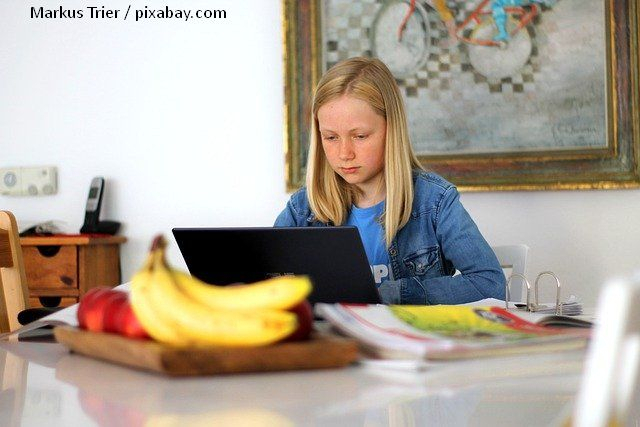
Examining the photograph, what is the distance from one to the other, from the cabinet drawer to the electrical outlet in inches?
15.0

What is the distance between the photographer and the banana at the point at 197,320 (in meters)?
0.82

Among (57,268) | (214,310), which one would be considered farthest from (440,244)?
(57,268)

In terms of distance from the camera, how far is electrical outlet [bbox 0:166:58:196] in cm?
350

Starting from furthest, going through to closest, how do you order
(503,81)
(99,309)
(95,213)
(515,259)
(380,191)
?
(95,213) < (503,81) < (515,259) < (380,191) < (99,309)

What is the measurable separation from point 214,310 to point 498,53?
2.53 m

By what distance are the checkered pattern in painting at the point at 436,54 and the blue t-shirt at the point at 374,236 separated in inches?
41.2

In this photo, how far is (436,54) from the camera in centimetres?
323

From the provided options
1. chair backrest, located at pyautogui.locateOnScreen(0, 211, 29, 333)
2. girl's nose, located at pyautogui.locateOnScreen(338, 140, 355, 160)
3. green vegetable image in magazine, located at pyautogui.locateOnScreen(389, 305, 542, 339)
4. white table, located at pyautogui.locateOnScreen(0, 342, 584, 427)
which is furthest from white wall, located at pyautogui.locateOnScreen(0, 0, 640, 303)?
white table, located at pyautogui.locateOnScreen(0, 342, 584, 427)

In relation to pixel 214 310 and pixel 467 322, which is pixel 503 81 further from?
pixel 214 310

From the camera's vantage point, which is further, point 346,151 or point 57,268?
point 57,268

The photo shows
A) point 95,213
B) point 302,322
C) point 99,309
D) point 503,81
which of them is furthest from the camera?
point 95,213

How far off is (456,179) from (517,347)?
2.34 meters

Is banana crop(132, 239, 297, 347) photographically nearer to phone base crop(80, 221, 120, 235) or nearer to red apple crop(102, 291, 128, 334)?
red apple crop(102, 291, 128, 334)

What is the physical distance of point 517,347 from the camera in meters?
0.90
